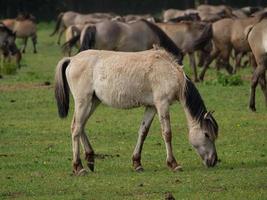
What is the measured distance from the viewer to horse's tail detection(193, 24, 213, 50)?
2745cm

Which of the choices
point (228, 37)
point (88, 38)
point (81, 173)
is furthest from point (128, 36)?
point (81, 173)

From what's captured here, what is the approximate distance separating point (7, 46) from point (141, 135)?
65.4 ft

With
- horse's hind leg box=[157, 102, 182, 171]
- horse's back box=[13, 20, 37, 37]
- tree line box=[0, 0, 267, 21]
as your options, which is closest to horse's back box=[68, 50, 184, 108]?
horse's hind leg box=[157, 102, 182, 171]

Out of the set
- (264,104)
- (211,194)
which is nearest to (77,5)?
(264,104)

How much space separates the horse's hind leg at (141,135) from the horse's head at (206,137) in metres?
0.56

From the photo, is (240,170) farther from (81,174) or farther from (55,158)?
(55,158)

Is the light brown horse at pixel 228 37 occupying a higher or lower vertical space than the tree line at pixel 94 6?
higher

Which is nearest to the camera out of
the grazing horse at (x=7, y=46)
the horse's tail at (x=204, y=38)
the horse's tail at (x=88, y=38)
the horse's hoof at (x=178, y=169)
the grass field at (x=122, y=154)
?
the grass field at (x=122, y=154)

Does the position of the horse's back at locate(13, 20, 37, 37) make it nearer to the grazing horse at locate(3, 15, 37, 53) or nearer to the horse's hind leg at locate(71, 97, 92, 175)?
the grazing horse at locate(3, 15, 37, 53)

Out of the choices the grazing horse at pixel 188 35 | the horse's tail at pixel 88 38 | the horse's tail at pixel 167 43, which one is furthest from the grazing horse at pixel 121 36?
the grazing horse at pixel 188 35

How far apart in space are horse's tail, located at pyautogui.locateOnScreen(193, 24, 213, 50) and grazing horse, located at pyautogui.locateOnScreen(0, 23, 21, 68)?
20.7 feet

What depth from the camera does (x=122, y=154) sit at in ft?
46.3

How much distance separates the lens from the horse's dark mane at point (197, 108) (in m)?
12.4

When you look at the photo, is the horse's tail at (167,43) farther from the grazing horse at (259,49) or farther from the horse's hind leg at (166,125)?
the horse's hind leg at (166,125)
